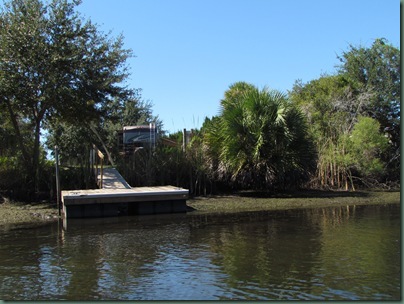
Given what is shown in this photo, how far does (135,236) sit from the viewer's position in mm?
12430

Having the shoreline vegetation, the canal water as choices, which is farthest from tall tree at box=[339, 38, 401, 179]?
the canal water

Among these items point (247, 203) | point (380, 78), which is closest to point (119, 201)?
point (247, 203)

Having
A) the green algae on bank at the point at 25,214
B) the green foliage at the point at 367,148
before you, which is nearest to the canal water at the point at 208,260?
the green algae on bank at the point at 25,214

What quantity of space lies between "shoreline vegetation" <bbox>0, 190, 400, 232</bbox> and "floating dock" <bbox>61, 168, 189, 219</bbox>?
2.44 feet

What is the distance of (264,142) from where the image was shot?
19875mm

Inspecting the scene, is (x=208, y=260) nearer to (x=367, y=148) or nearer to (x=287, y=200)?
(x=287, y=200)

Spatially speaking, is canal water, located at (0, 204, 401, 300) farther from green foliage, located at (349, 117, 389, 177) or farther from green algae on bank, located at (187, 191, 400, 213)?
green foliage, located at (349, 117, 389, 177)

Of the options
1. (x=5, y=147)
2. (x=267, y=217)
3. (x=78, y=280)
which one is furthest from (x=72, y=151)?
(x=78, y=280)

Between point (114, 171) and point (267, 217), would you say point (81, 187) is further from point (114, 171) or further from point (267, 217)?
point (267, 217)

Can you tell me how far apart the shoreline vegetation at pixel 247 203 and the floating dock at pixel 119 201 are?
0.74 meters

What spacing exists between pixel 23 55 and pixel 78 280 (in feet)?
41.3

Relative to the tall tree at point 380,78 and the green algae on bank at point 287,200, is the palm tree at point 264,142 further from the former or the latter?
the tall tree at point 380,78

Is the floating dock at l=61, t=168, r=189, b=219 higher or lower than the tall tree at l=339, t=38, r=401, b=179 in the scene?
lower

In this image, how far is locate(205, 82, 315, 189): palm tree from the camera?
1995 cm
